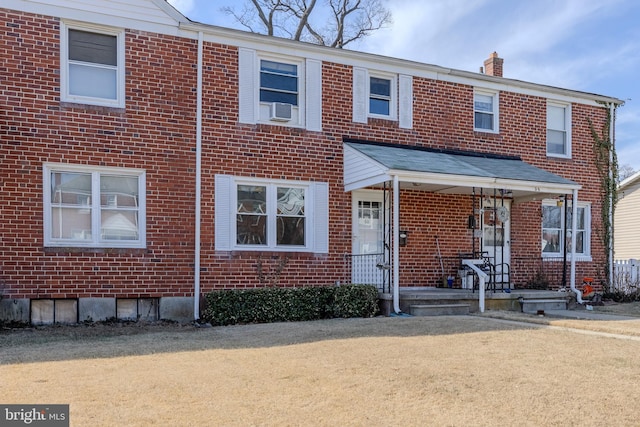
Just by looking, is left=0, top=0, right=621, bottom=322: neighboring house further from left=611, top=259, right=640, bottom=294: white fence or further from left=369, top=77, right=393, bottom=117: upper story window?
left=611, top=259, right=640, bottom=294: white fence

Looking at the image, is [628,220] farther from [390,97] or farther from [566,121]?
[390,97]

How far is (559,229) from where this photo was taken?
15.8 meters

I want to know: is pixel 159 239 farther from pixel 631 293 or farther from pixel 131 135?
pixel 631 293

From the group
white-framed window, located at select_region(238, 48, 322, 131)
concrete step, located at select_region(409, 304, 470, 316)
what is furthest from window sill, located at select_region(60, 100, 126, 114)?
concrete step, located at select_region(409, 304, 470, 316)

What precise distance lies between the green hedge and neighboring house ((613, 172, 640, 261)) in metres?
15.9

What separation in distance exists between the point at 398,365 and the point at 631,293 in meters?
12.0

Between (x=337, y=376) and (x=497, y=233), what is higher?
(x=497, y=233)

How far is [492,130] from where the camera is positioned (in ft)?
49.4

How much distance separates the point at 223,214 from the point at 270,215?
1.03 metres

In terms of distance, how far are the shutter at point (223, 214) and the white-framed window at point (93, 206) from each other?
1415 mm

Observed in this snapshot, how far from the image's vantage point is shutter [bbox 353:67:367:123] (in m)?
13.4

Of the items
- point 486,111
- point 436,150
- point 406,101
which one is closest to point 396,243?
point 436,150

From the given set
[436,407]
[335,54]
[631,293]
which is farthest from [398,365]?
[631,293]

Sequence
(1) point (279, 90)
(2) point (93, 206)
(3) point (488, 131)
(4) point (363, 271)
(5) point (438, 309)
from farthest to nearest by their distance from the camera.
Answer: (3) point (488, 131) → (4) point (363, 271) → (1) point (279, 90) → (5) point (438, 309) → (2) point (93, 206)
